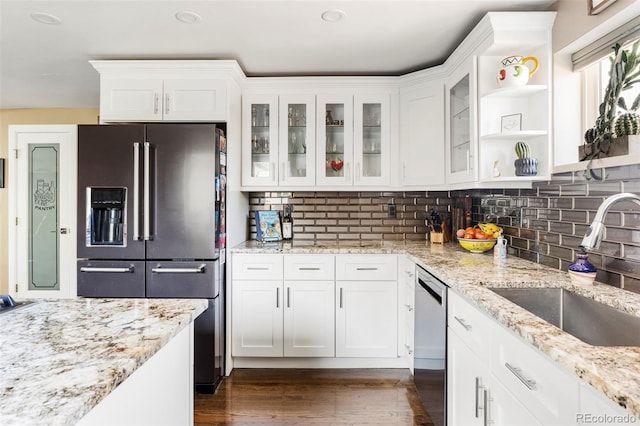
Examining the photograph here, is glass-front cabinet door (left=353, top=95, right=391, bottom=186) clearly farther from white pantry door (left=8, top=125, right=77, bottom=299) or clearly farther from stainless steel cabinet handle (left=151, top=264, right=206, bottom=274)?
white pantry door (left=8, top=125, right=77, bottom=299)

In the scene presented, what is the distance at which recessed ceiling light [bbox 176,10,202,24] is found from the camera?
2.05 meters

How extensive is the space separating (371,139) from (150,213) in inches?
72.1

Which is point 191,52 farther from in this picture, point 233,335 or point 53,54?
point 233,335

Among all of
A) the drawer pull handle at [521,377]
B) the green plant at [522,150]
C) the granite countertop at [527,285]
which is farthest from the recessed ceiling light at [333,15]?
the drawer pull handle at [521,377]

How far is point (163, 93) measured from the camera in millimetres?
2635

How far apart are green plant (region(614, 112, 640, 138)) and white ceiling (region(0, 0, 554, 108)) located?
2.84 feet

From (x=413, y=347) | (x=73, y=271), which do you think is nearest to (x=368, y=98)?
(x=413, y=347)

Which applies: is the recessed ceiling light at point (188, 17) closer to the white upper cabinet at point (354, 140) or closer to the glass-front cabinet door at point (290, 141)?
the glass-front cabinet door at point (290, 141)

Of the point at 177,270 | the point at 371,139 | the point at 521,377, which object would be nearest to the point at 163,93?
the point at 177,270

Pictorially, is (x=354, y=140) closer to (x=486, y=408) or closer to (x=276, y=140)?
(x=276, y=140)

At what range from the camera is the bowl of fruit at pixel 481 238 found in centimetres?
245

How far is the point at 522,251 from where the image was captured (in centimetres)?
226

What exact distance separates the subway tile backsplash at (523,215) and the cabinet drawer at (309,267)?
49 cm

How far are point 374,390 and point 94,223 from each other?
2.25 metres
